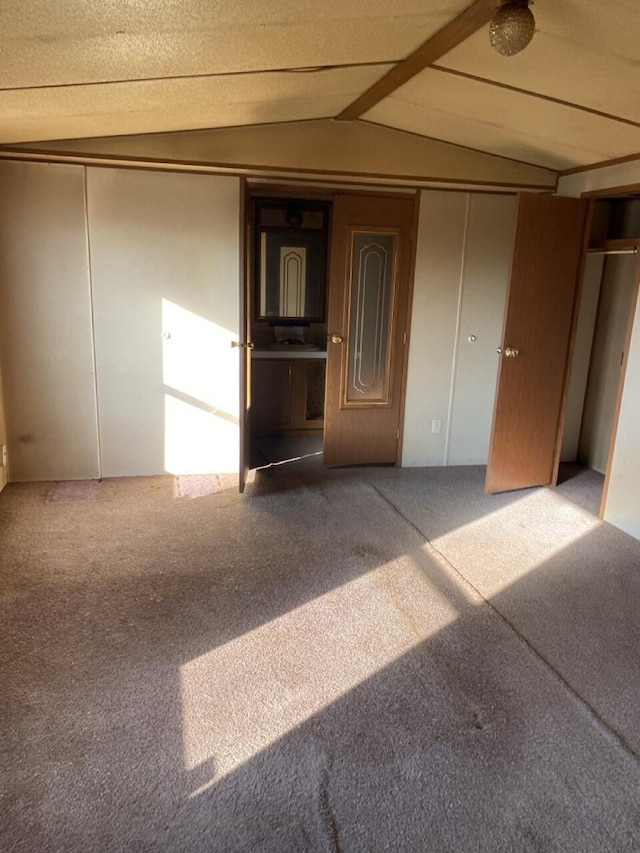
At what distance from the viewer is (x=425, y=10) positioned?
2.08 m

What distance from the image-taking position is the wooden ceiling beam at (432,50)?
6.86 ft

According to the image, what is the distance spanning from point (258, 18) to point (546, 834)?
8.54 feet

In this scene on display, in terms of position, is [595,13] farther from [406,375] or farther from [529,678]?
[406,375]

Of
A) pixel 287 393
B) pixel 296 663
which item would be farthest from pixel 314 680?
pixel 287 393

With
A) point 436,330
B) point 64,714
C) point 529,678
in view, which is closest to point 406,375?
point 436,330

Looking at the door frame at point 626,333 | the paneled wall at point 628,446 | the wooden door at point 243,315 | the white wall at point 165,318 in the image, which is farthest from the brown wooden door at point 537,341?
the white wall at point 165,318

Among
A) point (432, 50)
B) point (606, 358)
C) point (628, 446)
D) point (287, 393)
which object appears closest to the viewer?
point (432, 50)

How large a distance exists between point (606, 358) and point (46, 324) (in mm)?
4129

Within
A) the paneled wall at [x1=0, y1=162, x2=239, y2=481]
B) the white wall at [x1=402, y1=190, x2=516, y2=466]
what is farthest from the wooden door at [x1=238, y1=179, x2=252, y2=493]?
the white wall at [x1=402, y1=190, x2=516, y2=466]

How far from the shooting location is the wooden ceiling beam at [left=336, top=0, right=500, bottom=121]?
2.09 meters

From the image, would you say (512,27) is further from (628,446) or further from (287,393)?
(287,393)

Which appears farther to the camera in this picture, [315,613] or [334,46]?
[315,613]

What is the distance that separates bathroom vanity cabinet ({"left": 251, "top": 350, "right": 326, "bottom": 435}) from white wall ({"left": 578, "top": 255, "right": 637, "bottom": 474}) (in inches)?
88.1

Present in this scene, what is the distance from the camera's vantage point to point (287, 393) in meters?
5.35
